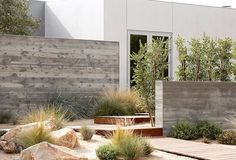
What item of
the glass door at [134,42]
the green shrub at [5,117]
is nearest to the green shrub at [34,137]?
the green shrub at [5,117]

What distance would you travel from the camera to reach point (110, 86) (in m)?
12.7

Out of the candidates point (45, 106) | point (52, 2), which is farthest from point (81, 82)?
point (52, 2)

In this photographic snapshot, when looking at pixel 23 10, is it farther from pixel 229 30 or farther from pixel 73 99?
pixel 229 30

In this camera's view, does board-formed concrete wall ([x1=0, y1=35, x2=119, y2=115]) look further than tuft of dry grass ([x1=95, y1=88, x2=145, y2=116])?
No

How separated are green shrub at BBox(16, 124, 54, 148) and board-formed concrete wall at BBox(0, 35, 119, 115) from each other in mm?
4115

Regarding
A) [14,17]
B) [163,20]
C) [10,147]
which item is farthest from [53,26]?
[10,147]

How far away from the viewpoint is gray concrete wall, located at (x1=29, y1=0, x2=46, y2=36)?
18.0 metres

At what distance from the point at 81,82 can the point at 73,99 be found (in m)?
0.56

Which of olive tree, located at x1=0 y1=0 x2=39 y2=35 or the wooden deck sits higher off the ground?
olive tree, located at x1=0 y1=0 x2=39 y2=35

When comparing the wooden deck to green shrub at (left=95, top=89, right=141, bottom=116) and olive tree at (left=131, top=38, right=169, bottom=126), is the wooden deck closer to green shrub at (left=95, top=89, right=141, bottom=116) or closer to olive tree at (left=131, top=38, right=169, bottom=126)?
olive tree at (left=131, top=38, right=169, bottom=126)

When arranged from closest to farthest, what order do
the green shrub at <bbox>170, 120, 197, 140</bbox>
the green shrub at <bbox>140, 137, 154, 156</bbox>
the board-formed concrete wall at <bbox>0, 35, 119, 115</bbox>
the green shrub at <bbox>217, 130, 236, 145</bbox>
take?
the green shrub at <bbox>140, 137, 154, 156</bbox> → the green shrub at <bbox>217, 130, 236, 145</bbox> → the green shrub at <bbox>170, 120, 197, 140</bbox> → the board-formed concrete wall at <bbox>0, 35, 119, 115</bbox>

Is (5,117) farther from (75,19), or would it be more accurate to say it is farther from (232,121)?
(75,19)

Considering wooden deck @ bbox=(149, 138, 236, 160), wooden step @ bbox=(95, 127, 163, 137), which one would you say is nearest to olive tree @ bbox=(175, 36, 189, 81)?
wooden step @ bbox=(95, 127, 163, 137)

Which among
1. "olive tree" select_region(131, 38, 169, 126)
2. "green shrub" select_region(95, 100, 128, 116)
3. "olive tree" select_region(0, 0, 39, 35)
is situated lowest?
"green shrub" select_region(95, 100, 128, 116)
